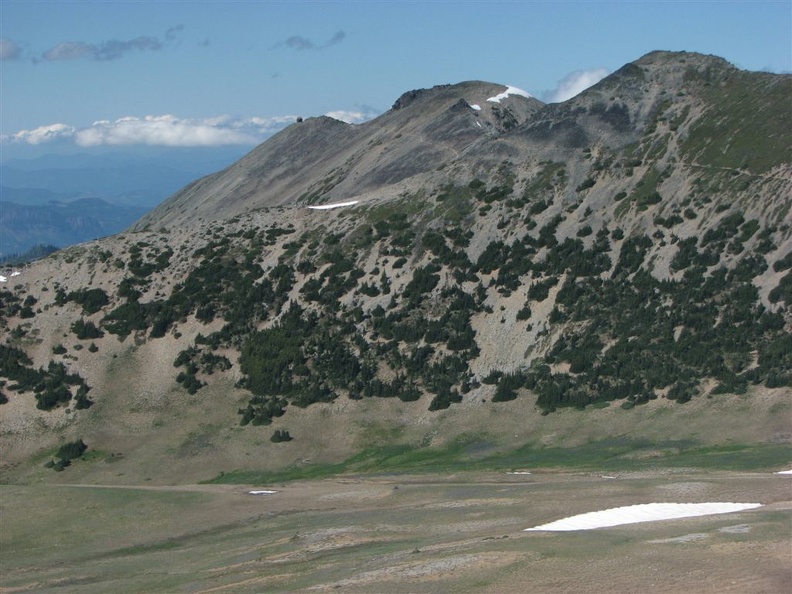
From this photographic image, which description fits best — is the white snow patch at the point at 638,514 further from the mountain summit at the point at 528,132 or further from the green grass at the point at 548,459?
the mountain summit at the point at 528,132

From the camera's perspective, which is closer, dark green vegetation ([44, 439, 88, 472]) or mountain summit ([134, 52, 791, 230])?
dark green vegetation ([44, 439, 88, 472])

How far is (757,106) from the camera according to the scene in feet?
306

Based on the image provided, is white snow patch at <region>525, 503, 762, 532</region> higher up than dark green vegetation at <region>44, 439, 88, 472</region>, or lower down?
lower down

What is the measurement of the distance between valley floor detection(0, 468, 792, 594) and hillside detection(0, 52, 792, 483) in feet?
49.8

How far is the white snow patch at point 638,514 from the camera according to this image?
3469cm

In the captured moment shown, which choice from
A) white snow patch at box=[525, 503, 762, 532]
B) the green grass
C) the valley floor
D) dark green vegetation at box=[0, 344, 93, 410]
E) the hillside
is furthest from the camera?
dark green vegetation at box=[0, 344, 93, 410]

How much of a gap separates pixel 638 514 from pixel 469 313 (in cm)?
4687

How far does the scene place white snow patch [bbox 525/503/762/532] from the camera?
3469 centimetres

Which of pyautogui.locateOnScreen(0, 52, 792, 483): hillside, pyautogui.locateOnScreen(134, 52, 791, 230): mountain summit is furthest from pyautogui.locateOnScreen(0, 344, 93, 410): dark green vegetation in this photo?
pyautogui.locateOnScreen(134, 52, 791, 230): mountain summit

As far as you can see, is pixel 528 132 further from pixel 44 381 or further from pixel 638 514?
pixel 638 514

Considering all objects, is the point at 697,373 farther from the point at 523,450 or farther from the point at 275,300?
the point at 275,300

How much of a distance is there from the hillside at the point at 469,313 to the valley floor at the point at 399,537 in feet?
49.8

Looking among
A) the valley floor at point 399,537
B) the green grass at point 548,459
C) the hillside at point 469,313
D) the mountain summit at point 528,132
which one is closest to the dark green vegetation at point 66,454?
the hillside at point 469,313

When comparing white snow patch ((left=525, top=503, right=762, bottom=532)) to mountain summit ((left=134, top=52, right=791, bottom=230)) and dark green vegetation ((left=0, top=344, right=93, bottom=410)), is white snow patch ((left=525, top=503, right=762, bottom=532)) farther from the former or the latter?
mountain summit ((left=134, top=52, right=791, bottom=230))
